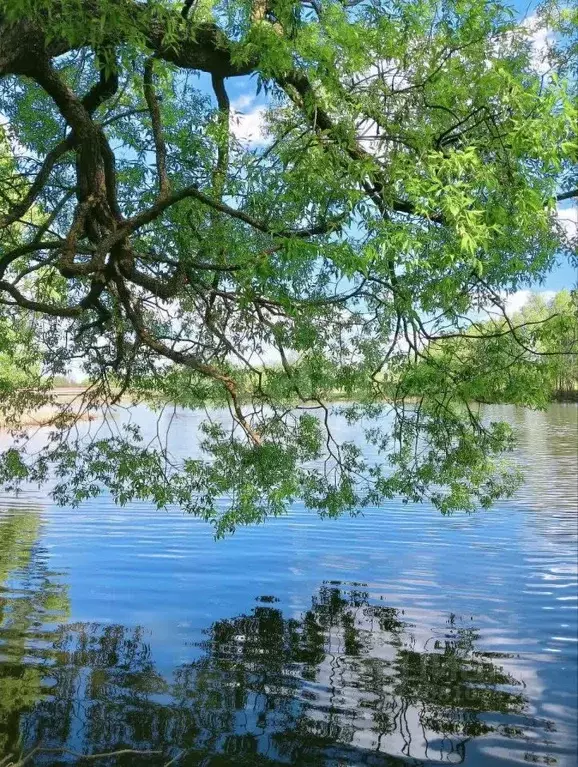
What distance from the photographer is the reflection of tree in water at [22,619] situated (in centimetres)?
645

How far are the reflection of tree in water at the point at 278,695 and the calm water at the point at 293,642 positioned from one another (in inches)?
0.8

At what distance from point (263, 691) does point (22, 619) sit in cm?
341

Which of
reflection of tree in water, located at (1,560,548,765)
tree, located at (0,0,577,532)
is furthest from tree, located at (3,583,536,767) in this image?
tree, located at (0,0,577,532)

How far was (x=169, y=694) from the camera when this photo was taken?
6.68 meters

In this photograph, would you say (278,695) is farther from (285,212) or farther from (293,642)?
(285,212)

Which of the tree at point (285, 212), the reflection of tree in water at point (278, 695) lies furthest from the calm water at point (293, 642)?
the tree at point (285, 212)

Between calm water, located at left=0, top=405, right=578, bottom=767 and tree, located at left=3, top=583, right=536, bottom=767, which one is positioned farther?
calm water, located at left=0, top=405, right=578, bottom=767

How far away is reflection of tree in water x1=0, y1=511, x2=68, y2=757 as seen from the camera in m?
6.45

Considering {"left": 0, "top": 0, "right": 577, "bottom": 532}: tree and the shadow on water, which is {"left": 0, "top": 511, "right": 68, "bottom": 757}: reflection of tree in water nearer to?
the shadow on water

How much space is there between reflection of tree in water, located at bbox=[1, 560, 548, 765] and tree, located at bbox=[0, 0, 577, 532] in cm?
150

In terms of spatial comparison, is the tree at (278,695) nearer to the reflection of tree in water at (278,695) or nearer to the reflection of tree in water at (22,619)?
the reflection of tree in water at (278,695)

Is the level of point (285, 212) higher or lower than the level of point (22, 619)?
higher

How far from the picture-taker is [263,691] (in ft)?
22.3

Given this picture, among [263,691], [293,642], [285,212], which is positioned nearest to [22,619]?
[293,642]
